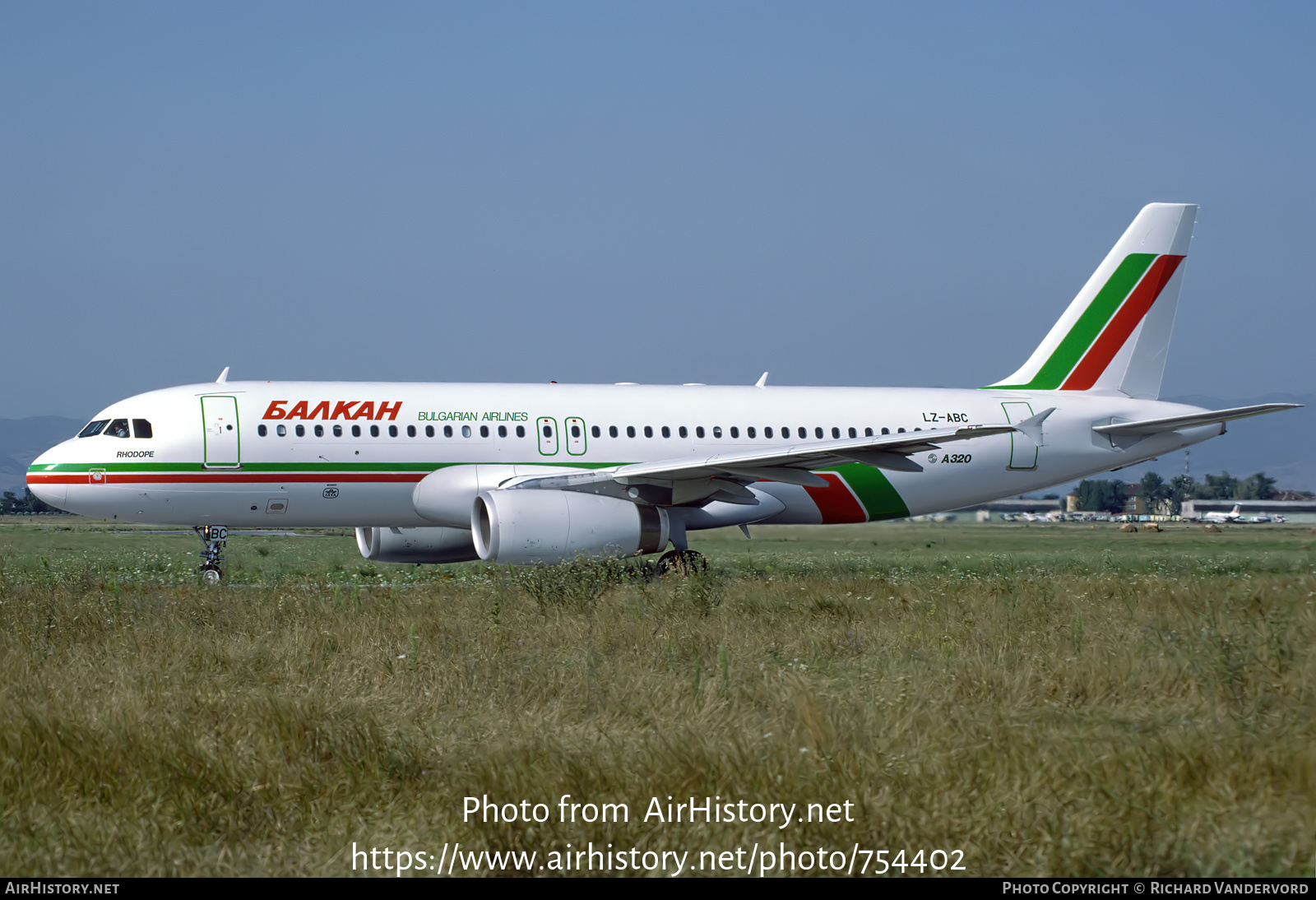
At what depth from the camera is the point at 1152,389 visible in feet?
82.7

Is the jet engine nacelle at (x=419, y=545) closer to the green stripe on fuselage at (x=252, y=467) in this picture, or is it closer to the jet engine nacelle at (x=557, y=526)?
the green stripe on fuselage at (x=252, y=467)

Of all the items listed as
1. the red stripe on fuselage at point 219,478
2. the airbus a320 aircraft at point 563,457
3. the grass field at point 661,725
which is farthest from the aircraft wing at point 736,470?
the grass field at point 661,725

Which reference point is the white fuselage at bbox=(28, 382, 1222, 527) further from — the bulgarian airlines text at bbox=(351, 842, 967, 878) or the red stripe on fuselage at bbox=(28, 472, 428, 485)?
the bulgarian airlines text at bbox=(351, 842, 967, 878)

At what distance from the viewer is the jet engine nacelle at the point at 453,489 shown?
2002 cm

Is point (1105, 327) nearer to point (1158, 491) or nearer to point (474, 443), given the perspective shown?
point (474, 443)

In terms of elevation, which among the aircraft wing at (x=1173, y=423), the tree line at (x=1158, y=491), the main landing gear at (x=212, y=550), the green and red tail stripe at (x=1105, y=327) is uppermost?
the green and red tail stripe at (x=1105, y=327)

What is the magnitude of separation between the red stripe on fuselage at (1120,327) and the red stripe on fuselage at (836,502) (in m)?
5.23

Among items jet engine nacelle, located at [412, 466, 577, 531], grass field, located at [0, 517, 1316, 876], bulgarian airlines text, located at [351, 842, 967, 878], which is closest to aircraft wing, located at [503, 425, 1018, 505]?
jet engine nacelle, located at [412, 466, 577, 531]

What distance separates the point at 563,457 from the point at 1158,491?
93.3 metres

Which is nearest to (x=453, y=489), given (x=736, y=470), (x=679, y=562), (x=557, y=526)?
(x=557, y=526)

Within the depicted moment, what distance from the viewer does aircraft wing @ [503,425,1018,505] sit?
18812mm
